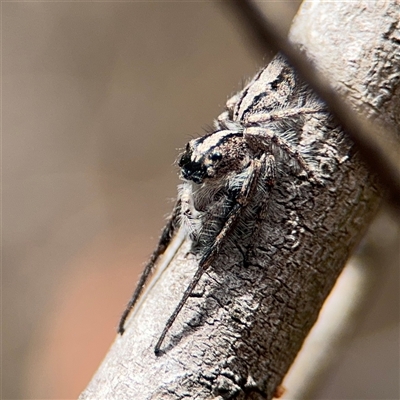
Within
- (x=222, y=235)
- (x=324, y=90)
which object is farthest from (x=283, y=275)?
(x=324, y=90)

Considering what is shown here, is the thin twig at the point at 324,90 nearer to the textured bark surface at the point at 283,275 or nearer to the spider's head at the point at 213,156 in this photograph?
the textured bark surface at the point at 283,275

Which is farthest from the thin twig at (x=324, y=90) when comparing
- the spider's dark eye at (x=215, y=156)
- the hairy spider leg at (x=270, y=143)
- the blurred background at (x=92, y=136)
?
the blurred background at (x=92, y=136)

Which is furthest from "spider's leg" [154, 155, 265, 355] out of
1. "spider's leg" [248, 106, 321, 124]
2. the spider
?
"spider's leg" [248, 106, 321, 124]

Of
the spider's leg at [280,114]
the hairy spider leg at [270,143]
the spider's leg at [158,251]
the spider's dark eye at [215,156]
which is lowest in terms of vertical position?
the spider's leg at [158,251]

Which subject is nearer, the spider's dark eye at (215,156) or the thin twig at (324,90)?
the thin twig at (324,90)

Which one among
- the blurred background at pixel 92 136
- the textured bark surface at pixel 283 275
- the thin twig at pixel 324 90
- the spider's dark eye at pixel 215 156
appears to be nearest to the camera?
the thin twig at pixel 324 90

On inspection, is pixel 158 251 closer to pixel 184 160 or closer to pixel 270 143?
pixel 184 160

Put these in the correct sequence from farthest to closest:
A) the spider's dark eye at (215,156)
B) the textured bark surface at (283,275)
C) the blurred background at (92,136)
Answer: the blurred background at (92,136)
the spider's dark eye at (215,156)
the textured bark surface at (283,275)
